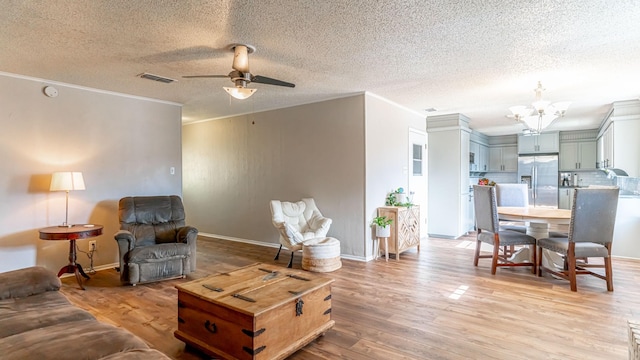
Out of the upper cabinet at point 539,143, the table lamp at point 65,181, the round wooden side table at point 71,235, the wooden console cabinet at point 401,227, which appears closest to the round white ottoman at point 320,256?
the wooden console cabinet at point 401,227

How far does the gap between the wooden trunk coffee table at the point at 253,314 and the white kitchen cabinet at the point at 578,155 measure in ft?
28.1

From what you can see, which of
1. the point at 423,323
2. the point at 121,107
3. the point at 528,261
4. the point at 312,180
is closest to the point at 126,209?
the point at 121,107

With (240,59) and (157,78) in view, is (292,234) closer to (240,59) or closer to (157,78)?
(240,59)

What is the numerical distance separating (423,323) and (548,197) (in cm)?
751

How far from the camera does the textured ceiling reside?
7.85 feet

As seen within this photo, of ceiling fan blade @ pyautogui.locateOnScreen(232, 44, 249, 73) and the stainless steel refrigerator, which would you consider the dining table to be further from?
the stainless steel refrigerator

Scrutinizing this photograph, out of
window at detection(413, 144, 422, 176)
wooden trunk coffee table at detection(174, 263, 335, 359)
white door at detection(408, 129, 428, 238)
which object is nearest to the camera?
wooden trunk coffee table at detection(174, 263, 335, 359)

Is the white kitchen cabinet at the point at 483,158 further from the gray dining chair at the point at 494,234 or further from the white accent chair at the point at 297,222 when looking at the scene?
the white accent chair at the point at 297,222

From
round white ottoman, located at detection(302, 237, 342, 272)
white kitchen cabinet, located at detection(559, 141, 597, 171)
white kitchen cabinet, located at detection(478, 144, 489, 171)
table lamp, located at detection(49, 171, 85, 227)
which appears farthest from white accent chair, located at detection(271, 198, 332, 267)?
white kitchen cabinet, located at detection(559, 141, 597, 171)

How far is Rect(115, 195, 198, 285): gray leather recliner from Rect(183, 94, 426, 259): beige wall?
1.69 m

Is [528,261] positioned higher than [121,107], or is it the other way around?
[121,107]

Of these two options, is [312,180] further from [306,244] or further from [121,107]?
[121,107]

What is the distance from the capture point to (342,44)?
3.05 m

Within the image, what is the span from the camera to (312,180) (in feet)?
17.8
